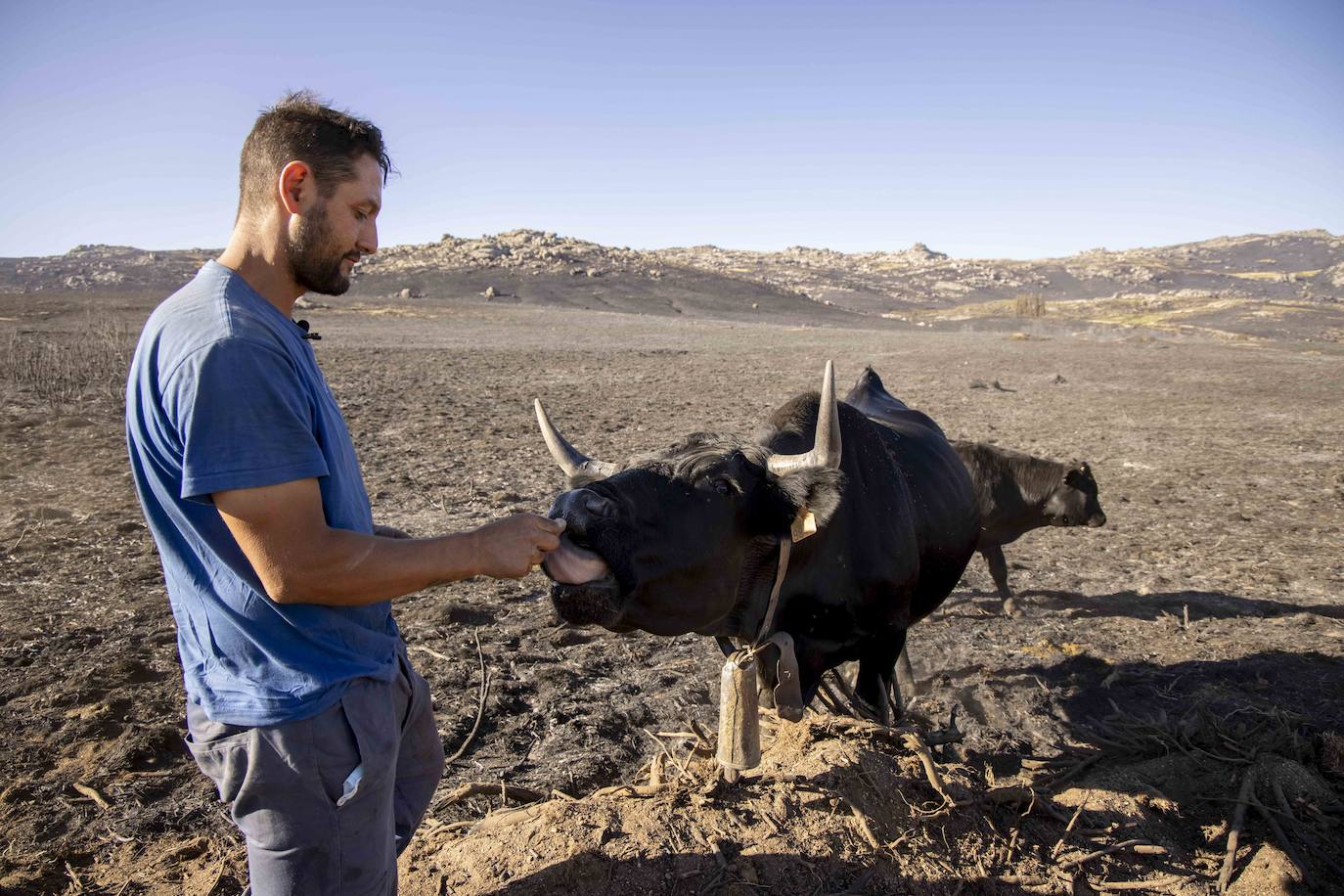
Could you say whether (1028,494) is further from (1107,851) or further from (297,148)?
(297,148)

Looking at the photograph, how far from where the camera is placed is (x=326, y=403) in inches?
82.6

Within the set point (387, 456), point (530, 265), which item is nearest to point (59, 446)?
point (387, 456)

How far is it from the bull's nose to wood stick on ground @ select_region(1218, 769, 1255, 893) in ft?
10.1

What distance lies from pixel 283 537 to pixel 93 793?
3134 mm

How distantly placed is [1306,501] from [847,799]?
383 inches

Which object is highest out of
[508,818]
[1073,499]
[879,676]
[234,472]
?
[234,472]

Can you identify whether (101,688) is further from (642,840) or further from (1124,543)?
(1124,543)

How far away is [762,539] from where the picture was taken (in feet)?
11.8

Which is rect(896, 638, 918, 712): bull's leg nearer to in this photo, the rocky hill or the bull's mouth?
the bull's mouth

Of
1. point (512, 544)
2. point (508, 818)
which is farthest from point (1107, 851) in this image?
point (512, 544)

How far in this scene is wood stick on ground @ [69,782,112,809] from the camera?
3740 millimetres

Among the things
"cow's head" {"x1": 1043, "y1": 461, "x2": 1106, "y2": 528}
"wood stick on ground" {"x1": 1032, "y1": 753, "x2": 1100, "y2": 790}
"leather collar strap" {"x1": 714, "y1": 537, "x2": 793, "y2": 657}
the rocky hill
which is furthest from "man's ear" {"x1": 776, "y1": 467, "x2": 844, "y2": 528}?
the rocky hill

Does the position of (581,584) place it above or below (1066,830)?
above

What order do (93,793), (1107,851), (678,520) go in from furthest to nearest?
(93,793) → (1107,851) → (678,520)
